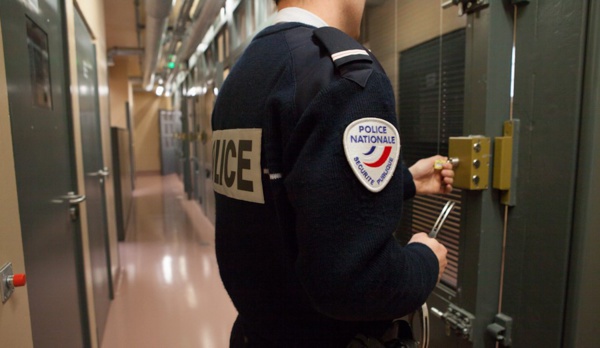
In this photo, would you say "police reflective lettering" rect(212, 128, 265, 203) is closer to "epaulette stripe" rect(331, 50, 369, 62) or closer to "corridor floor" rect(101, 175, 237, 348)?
"epaulette stripe" rect(331, 50, 369, 62)

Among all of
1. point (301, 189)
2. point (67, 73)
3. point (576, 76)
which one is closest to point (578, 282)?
point (576, 76)

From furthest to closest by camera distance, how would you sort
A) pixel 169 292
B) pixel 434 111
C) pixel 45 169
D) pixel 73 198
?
1. pixel 169 292
2. pixel 73 198
3. pixel 45 169
4. pixel 434 111

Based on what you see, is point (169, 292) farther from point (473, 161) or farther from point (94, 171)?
point (473, 161)

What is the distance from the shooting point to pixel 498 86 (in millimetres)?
1043

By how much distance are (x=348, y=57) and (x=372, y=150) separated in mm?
161

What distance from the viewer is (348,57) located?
628 mm

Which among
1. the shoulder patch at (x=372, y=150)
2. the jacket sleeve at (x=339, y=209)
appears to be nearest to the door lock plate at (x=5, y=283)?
the jacket sleeve at (x=339, y=209)

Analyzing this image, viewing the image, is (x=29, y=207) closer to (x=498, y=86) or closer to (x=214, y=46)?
(x=498, y=86)

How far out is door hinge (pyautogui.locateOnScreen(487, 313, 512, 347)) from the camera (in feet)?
3.62

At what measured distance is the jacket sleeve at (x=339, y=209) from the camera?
1.98ft

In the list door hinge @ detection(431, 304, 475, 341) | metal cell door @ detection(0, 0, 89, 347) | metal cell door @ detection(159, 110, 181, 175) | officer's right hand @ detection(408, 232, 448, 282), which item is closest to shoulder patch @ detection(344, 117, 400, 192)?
officer's right hand @ detection(408, 232, 448, 282)

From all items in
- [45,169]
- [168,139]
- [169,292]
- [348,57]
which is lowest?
[169,292]

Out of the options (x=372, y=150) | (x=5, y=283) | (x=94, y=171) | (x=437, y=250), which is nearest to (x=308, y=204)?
(x=372, y=150)

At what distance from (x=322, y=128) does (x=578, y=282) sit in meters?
0.79
